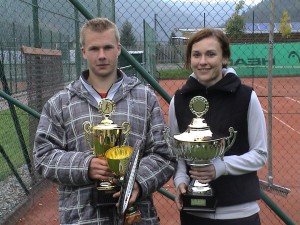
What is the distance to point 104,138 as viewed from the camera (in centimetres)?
196

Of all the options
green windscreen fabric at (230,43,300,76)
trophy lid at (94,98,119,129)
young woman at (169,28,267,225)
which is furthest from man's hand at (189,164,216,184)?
green windscreen fabric at (230,43,300,76)

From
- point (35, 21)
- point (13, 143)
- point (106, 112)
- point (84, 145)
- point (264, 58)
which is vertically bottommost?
point (13, 143)


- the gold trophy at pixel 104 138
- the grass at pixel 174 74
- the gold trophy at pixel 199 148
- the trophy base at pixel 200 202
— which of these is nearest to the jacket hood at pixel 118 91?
the gold trophy at pixel 104 138

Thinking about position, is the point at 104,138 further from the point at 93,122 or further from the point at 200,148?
the point at 200,148

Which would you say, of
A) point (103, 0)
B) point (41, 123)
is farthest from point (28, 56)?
point (41, 123)

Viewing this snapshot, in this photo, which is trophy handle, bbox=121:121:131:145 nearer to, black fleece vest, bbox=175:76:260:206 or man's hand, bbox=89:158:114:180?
man's hand, bbox=89:158:114:180

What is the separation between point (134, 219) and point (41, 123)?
1.83 ft

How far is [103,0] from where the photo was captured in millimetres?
6496

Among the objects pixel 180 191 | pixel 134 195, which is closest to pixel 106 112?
pixel 134 195

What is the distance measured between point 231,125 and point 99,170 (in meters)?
0.59

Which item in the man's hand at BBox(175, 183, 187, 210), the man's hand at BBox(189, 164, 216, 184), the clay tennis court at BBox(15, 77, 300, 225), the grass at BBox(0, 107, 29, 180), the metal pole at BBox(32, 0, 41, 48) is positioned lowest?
the clay tennis court at BBox(15, 77, 300, 225)

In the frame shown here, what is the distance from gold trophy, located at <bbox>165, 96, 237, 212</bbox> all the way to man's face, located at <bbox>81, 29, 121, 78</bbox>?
0.37m

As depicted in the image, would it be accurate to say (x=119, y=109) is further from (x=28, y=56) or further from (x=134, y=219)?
(x=28, y=56)

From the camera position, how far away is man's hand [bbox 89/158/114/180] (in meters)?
1.92
